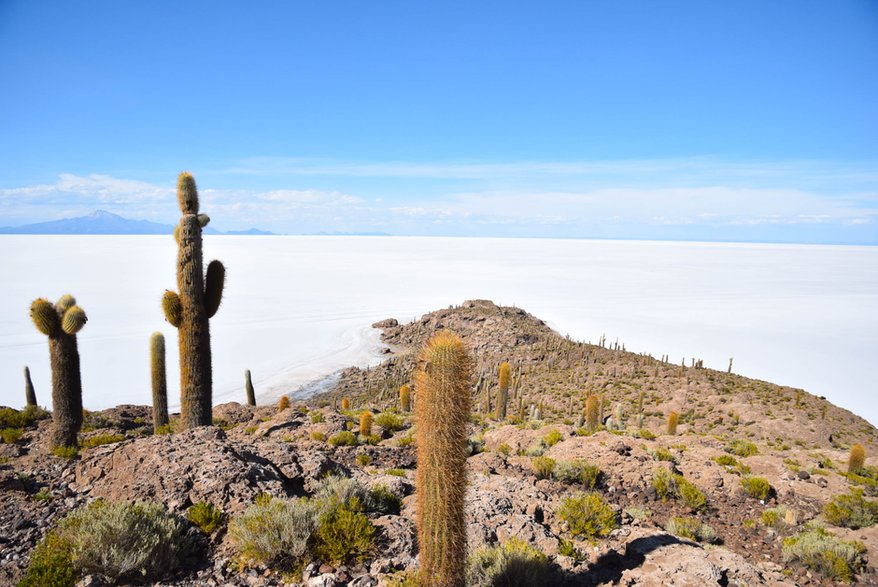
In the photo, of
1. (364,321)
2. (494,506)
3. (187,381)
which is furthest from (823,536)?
(364,321)

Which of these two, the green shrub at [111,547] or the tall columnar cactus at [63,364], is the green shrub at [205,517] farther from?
the tall columnar cactus at [63,364]

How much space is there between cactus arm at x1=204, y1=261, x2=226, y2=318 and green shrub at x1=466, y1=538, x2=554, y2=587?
8861 millimetres

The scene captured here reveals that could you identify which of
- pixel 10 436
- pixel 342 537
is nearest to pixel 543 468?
pixel 342 537

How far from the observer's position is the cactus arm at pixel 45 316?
10852 millimetres

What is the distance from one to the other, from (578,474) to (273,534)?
21.6ft

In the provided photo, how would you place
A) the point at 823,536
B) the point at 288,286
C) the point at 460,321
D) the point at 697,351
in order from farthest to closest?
the point at 288,286, the point at 460,321, the point at 697,351, the point at 823,536

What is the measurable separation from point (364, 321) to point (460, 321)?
41.5 ft

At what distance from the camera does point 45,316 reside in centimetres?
1090

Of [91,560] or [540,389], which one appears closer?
[91,560]

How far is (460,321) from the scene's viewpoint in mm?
40156

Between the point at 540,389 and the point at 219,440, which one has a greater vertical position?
the point at 219,440

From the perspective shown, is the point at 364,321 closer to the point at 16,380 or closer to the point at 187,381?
the point at 16,380

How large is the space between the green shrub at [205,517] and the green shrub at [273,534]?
13.8 inches

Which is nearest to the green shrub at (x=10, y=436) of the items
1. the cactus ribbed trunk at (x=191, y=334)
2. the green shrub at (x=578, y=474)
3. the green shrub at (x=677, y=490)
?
the cactus ribbed trunk at (x=191, y=334)
